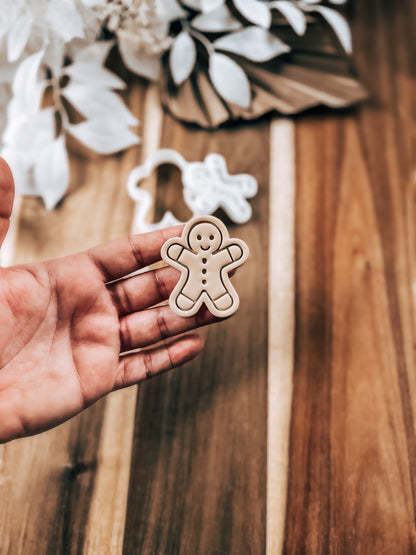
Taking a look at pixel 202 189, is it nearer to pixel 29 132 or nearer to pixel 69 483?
pixel 29 132

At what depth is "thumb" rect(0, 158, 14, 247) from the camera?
0.76 meters

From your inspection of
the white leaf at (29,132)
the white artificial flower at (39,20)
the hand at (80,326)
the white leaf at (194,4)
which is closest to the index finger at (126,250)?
the hand at (80,326)

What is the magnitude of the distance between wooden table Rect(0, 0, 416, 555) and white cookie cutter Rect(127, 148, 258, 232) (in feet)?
0.11

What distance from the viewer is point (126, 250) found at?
85 centimetres

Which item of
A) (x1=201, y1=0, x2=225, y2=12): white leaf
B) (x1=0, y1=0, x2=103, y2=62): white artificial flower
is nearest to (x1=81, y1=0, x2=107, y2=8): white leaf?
(x1=0, y1=0, x2=103, y2=62): white artificial flower

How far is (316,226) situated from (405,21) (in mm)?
729

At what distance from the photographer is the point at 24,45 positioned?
99cm

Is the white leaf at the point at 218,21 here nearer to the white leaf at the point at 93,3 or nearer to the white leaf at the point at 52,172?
the white leaf at the point at 93,3

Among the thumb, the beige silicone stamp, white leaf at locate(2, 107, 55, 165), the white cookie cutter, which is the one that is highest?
white leaf at locate(2, 107, 55, 165)

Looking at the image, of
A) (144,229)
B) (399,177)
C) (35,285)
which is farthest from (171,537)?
(399,177)

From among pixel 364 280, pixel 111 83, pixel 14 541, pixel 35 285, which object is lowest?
pixel 14 541

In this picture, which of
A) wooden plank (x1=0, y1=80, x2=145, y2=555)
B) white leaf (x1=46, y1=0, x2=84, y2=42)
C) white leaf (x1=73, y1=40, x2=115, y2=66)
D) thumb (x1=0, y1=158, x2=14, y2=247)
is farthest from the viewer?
white leaf (x1=73, y1=40, x2=115, y2=66)

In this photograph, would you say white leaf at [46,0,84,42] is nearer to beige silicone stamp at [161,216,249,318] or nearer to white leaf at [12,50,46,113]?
white leaf at [12,50,46,113]

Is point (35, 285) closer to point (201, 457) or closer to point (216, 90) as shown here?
point (201, 457)
